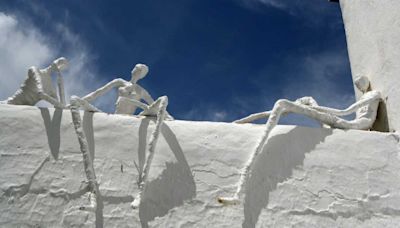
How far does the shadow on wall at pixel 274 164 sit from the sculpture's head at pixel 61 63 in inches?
79.2

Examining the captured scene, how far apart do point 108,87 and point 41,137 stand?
2.98 ft

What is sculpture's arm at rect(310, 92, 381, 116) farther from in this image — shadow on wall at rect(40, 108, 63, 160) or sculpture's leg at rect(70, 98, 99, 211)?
shadow on wall at rect(40, 108, 63, 160)

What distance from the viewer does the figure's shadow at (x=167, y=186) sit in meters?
3.53

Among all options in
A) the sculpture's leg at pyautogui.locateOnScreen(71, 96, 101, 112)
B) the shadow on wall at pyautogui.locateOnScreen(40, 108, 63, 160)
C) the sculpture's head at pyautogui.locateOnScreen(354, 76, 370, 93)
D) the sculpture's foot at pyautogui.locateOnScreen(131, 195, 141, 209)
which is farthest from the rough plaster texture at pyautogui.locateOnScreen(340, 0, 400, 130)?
the shadow on wall at pyautogui.locateOnScreen(40, 108, 63, 160)

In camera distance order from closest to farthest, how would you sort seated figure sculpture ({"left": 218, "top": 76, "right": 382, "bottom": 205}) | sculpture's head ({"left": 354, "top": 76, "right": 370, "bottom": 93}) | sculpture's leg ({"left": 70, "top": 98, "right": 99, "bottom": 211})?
sculpture's leg ({"left": 70, "top": 98, "right": 99, "bottom": 211})
seated figure sculpture ({"left": 218, "top": 76, "right": 382, "bottom": 205})
sculpture's head ({"left": 354, "top": 76, "right": 370, "bottom": 93})

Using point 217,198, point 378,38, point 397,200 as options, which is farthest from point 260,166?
point 378,38

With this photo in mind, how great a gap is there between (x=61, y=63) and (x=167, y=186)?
1.63 meters

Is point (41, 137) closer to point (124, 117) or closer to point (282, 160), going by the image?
point (124, 117)

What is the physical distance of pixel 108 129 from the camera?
3822 millimetres

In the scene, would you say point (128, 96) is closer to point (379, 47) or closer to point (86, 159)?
point (86, 159)

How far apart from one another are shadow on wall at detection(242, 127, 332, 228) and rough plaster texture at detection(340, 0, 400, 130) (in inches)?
29.5

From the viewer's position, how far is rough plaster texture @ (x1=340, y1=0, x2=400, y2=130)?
440 centimetres

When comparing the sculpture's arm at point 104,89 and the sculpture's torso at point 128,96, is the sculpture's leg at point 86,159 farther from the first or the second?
the sculpture's torso at point 128,96

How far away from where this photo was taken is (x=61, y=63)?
434 cm
